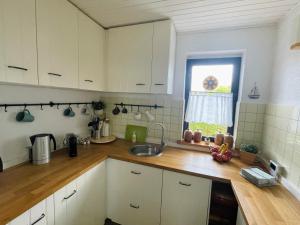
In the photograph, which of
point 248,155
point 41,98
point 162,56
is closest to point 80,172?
point 41,98

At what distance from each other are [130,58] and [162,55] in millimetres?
355

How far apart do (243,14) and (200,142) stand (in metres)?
1.33

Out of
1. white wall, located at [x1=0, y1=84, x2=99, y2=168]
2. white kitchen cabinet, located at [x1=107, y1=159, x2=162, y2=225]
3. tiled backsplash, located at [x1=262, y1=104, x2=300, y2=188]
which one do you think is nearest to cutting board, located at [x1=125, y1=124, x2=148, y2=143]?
white kitchen cabinet, located at [x1=107, y1=159, x2=162, y2=225]

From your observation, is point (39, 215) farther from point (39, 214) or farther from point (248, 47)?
point (248, 47)

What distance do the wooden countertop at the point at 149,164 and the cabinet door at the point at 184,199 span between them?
0.09 meters

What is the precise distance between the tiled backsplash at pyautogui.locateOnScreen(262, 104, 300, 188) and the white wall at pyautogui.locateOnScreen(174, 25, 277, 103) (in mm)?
288

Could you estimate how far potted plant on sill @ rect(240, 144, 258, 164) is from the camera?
147 cm

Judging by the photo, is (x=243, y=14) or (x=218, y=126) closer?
(x=243, y=14)

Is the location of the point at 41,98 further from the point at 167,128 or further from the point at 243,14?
the point at 243,14

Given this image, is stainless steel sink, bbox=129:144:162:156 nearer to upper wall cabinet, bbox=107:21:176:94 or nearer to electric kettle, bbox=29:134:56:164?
upper wall cabinet, bbox=107:21:176:94

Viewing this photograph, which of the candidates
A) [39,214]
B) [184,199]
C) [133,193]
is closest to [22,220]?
[39,214]

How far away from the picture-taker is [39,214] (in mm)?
912

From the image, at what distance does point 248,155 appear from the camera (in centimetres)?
149

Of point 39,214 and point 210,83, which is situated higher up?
point 210,83
